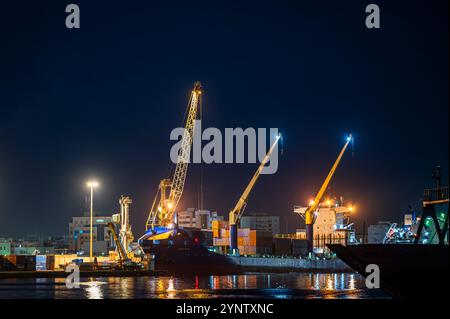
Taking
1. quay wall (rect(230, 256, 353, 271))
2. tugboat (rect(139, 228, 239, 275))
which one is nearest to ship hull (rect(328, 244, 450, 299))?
tugboat (rect(139, 228, 239, 275))

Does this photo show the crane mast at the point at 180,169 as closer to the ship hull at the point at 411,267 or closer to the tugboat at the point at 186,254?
the tugboat at the point at 186,254

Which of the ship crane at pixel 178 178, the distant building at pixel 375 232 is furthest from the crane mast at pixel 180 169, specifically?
the distant building at pixel 375 232

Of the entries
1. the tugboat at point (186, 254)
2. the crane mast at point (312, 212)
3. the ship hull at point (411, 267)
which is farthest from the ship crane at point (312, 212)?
the ship hull at point (411, 267)

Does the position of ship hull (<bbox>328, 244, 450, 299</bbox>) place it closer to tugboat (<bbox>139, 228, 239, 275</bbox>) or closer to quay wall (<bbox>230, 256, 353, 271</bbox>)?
tugboat (<bbox>139, 228, 239, 275</bbox>)

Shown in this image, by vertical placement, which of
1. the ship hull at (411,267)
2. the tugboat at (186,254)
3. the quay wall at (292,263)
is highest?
the ship hull at (411,267)

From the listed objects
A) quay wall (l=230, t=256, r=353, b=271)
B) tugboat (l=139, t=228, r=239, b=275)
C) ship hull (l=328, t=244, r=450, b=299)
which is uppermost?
A: ship hull (l=328, t=244, r=450, b=299)

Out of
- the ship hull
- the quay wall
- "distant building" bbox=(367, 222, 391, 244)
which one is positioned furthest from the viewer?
"distant building" bbox=(367, 222, 391, 244)

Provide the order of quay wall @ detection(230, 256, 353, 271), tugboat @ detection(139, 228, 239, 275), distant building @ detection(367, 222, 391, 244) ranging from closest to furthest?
tugboat @ detection(139, 228, 239, 275)
quay wall @ detection(230, 256, 353, 271)
distant building @ detection(367, 222, 391, 244)

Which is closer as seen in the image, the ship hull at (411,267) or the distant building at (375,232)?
the ship hull at (411,267)

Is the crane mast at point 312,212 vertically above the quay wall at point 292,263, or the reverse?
the crane mast at point 312,212

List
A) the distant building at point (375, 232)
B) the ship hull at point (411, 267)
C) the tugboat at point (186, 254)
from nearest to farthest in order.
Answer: the ship hull at point (411, 267)
the tugboat at point (186, 254)
the distant building at point (375, 232)

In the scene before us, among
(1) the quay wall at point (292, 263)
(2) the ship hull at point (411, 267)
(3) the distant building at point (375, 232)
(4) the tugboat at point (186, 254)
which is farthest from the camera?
(3) the distant building at point (375, 232)
